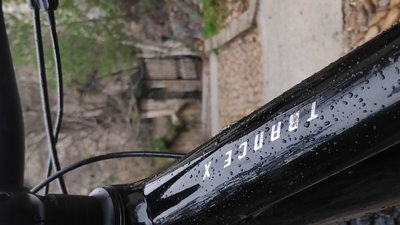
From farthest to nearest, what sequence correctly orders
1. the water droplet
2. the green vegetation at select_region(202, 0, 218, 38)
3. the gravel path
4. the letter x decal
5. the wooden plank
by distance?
1. the wooden plank
2. the green vegetation at select_region(202, 0, 218, 38)
3. the gravel path
4. the letter x decal
5. the water droplet

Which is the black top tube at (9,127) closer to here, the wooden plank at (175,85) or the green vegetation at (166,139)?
the wooden plank at (175,85)

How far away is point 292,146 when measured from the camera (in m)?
0.67

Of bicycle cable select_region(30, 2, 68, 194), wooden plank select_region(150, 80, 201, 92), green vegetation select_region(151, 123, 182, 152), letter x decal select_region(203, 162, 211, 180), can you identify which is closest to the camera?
letter x decal select_region(203, 162, 211, 180)

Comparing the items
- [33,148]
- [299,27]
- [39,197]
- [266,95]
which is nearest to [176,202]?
[39,197]

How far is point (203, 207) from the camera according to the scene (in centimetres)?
82

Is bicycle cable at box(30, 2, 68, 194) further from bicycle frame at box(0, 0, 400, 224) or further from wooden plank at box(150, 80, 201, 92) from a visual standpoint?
wooden plank at box(150, 80, 201, 92)

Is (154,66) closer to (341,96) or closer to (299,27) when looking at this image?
(299,27)

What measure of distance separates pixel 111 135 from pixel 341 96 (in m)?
4.71

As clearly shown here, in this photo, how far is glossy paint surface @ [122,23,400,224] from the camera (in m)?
0.59

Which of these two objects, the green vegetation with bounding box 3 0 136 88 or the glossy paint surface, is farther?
the green vegetation with bounding box 3 0 136 88

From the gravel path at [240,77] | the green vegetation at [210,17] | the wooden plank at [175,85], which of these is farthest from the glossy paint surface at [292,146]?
the wooden plank at [175,85]

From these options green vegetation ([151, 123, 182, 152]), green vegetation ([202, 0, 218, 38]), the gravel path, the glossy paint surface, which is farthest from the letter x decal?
green vegetation ([151, 123, 182, 152])

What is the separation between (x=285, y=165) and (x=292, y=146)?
0.03 metres

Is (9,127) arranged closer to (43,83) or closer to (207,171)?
(43,83)
